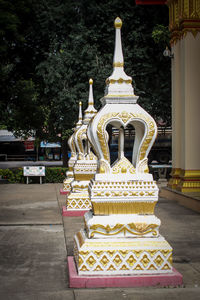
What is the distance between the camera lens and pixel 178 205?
11.3m

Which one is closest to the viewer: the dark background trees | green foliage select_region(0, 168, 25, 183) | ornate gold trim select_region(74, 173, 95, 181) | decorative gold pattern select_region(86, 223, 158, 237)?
decorative gold pattern select_region(86, 223, 158, 237)

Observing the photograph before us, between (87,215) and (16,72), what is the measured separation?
1989 cm

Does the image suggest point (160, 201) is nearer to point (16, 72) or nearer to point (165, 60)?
point (165, 60)

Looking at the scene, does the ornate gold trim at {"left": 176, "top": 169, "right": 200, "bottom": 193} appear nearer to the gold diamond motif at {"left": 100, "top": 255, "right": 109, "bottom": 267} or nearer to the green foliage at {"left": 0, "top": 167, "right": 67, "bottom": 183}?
the gold diamond motif at {"left": 100, "top": 255, "right": 109, "bottom": 267}

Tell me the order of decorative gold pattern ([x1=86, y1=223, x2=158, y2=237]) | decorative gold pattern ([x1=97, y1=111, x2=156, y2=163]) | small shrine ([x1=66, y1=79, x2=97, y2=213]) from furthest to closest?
small shrine ([x1=66, y1=79, x2=97, y2=213]) < decorative gold pattern ([x1=97, y1=111, x2=156, y2=163]) < decorative gold pattern ([x1=86, y1=223, x2=158, y2=237])

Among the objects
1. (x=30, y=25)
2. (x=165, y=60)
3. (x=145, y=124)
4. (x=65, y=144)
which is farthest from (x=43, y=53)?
(x=145, y=124)

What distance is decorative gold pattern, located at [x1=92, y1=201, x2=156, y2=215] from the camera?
472 centimetres

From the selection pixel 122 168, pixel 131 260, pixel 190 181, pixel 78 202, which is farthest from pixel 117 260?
pixel 190 181

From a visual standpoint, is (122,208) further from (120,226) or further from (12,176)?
(12,176)

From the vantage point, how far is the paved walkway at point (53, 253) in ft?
13.6

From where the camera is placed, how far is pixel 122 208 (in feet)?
15.6

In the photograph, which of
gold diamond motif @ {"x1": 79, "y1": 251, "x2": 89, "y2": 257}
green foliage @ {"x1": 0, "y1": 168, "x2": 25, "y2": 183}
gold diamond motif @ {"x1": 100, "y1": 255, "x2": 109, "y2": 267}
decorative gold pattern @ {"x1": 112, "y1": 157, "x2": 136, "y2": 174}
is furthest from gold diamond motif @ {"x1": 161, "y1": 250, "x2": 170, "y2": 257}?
green foliage @ {"x1": 0, "y1": 168, "x2": 25, "y2": 183}

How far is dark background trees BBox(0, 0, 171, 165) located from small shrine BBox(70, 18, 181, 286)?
13149 millimetres

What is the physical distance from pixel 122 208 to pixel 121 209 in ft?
0.06
